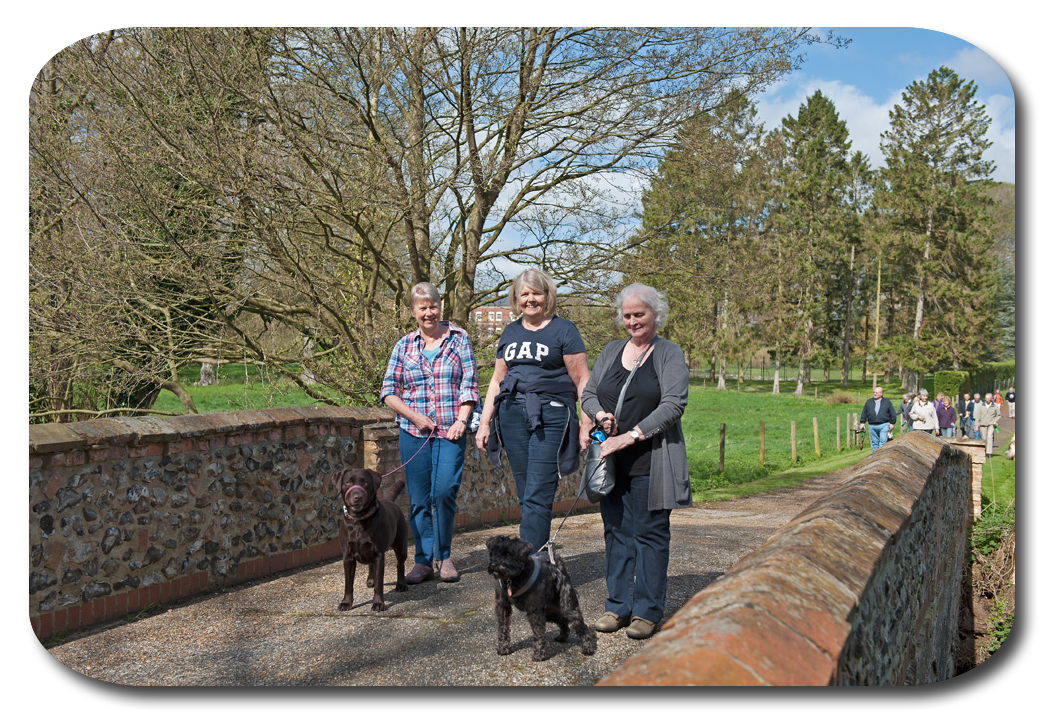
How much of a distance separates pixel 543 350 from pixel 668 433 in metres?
0.93

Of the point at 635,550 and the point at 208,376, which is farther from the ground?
the point at 208,376

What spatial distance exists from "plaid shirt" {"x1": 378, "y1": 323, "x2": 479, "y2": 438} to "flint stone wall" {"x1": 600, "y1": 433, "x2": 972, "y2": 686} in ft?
8.04

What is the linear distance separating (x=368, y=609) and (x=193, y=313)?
784 centimetres

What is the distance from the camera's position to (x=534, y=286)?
14.6 feet

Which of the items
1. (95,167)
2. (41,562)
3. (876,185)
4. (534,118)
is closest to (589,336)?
(534,118)

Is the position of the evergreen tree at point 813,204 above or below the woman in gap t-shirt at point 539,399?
above

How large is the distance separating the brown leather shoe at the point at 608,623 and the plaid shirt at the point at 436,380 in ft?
5.43

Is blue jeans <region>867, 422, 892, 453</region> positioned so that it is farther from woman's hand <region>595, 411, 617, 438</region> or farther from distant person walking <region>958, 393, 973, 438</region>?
woman's hand <region>595, 411, 617, 438</region>

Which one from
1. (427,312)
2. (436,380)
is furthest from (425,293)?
(436,380)

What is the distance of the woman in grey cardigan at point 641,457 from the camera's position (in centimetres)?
387

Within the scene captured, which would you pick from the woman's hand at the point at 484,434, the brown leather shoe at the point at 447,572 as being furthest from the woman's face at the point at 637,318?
the brown leather shoe at the point at 447,572

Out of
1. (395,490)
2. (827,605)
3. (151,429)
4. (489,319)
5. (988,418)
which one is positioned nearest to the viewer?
(827,605)

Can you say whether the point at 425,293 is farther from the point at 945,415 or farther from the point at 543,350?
the point at 945,415

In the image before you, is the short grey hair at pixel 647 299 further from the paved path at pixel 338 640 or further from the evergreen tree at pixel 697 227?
the evergreen tree at pixel 697 227
